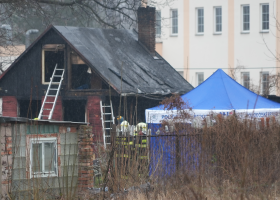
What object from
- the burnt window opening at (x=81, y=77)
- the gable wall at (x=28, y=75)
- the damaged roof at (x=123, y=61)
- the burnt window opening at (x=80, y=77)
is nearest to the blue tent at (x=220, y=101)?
the damaged roof at (x=123, y=61)

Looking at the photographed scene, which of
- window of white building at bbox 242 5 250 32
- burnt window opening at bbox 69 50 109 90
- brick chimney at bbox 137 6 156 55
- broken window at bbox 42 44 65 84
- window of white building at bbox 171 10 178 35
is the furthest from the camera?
window of white building at bbox 171 10 178 35

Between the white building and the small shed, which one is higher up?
the white building

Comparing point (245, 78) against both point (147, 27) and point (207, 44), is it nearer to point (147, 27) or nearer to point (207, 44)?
point (207, 44)

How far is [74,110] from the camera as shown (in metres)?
21.2

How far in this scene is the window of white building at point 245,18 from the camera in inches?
1275

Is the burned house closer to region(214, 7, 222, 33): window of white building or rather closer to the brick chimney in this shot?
the brick chimney

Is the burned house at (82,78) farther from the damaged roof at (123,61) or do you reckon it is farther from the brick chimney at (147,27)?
the brick chimney at (147,27)

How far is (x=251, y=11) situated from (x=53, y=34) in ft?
53.0

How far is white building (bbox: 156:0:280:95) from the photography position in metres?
32.0

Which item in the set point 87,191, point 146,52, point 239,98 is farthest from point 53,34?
point 87,191

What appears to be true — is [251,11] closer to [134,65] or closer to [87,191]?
[134,65]

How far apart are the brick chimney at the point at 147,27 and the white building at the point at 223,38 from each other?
7.26 meters

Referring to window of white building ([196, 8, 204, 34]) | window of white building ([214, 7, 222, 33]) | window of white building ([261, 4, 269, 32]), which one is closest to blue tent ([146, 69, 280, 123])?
window of white building ([261, 4, 269, 32])

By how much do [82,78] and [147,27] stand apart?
178 inches
